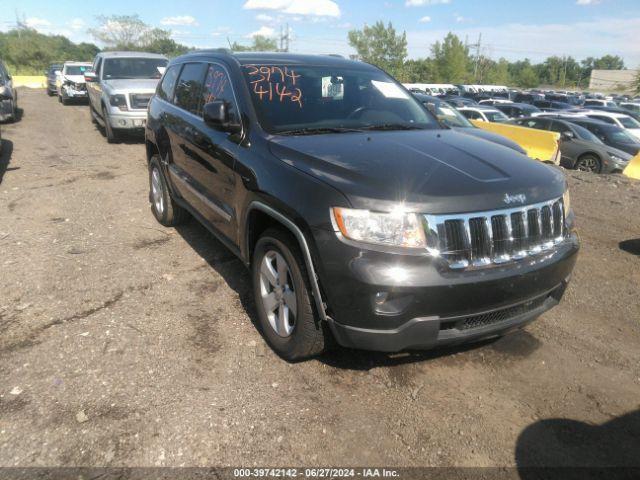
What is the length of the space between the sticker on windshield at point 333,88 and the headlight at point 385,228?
5.40 feet

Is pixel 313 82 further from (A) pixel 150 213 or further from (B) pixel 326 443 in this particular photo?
(A) pixel 150 213

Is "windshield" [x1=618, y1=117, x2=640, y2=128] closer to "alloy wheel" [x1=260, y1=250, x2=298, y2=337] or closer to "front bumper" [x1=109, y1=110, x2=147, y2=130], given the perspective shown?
"front bumper" [x1=109, y1=110, x2=147, y2=130]

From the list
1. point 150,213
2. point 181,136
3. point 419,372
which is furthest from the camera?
point 150,213

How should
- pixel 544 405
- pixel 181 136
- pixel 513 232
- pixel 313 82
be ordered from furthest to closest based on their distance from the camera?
pixel 181 136 → pixel 313 82 → pixel 544 405 → pixel 513 232

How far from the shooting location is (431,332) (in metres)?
2.50

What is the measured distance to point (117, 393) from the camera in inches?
111

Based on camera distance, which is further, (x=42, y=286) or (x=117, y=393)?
(x=42, y=286)

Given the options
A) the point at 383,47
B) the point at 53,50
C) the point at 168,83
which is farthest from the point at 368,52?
the point at 168,83

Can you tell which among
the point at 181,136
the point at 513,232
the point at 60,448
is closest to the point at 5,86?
the point at 181,136

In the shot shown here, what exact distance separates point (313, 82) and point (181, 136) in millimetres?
1429

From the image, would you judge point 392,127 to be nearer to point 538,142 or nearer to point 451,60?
point 538,142

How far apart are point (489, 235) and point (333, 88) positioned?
1.93 meters

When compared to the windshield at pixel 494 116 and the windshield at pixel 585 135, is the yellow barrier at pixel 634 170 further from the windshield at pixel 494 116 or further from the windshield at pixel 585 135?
the windshield at pixel 494 116

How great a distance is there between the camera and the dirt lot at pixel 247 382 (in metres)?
2.46
